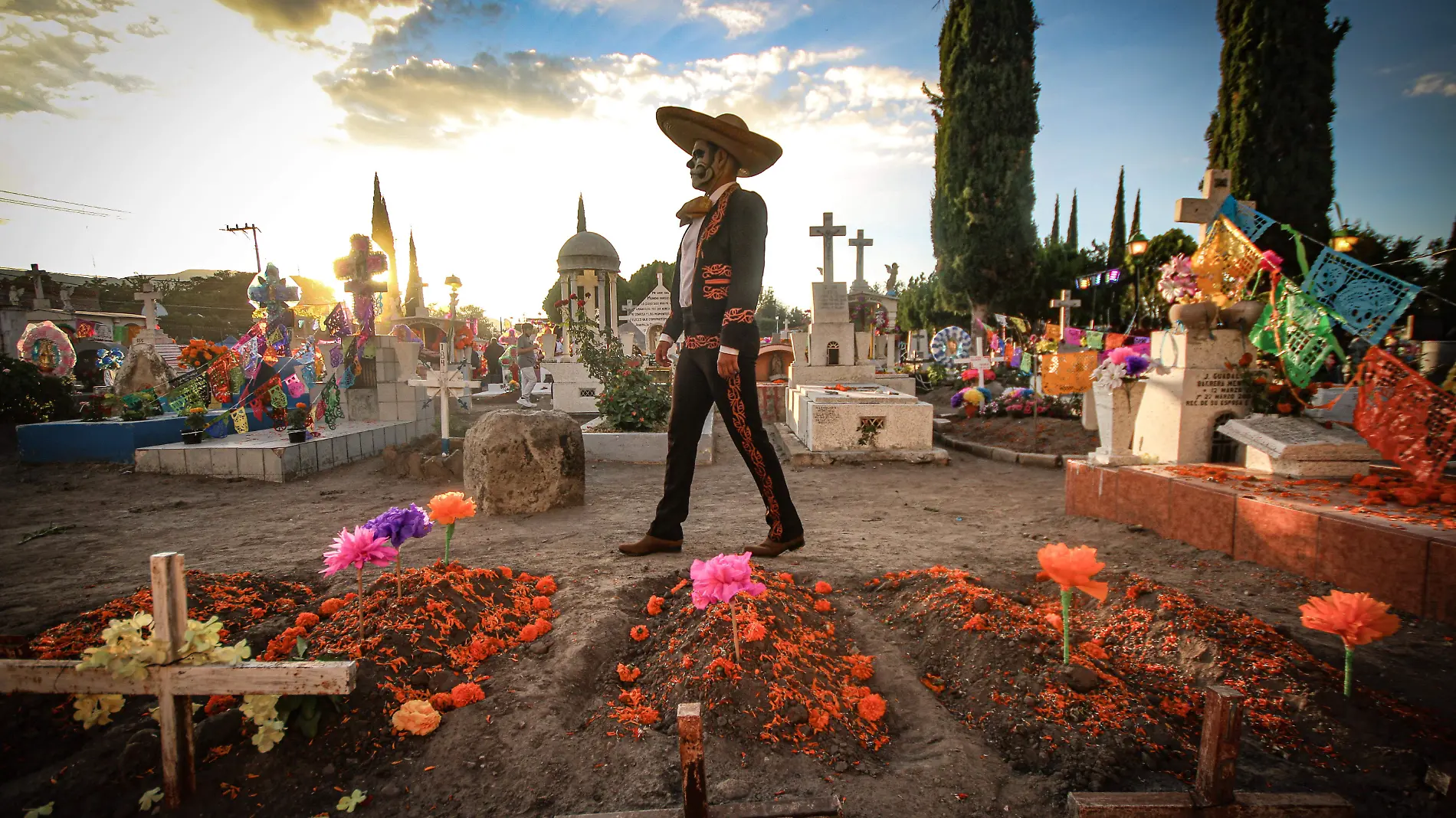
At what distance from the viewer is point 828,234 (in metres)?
14.3

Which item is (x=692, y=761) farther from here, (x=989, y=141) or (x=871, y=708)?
(x=989, y=141)

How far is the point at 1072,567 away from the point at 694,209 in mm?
2917

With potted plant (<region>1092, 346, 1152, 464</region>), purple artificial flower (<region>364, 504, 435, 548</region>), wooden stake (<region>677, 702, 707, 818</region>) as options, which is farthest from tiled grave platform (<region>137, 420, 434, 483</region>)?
potted plant (<region>1092, 346, 1152, 464</region>)

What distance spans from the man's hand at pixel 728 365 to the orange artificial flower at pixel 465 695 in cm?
190

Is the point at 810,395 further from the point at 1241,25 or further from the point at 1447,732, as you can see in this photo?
the point at 1241,25

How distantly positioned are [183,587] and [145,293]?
12.3 m

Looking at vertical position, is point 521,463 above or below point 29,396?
below

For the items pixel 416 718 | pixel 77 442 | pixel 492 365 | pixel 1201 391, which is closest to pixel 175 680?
pixel 416 718

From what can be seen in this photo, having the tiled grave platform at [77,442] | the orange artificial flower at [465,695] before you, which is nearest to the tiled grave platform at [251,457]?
the tiled grave platform at [77,442]

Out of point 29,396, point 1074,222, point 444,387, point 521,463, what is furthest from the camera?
point 1074,222

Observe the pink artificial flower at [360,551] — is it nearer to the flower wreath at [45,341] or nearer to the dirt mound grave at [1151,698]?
the dirt mound grave at [1151,698]

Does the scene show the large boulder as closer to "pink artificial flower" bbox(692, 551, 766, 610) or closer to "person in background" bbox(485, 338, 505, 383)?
"pink artificial flower" bbox(692, 551, 766, 610)

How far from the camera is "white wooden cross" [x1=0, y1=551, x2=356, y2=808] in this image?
1.67 metres

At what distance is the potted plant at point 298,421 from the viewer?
7.36 meters
